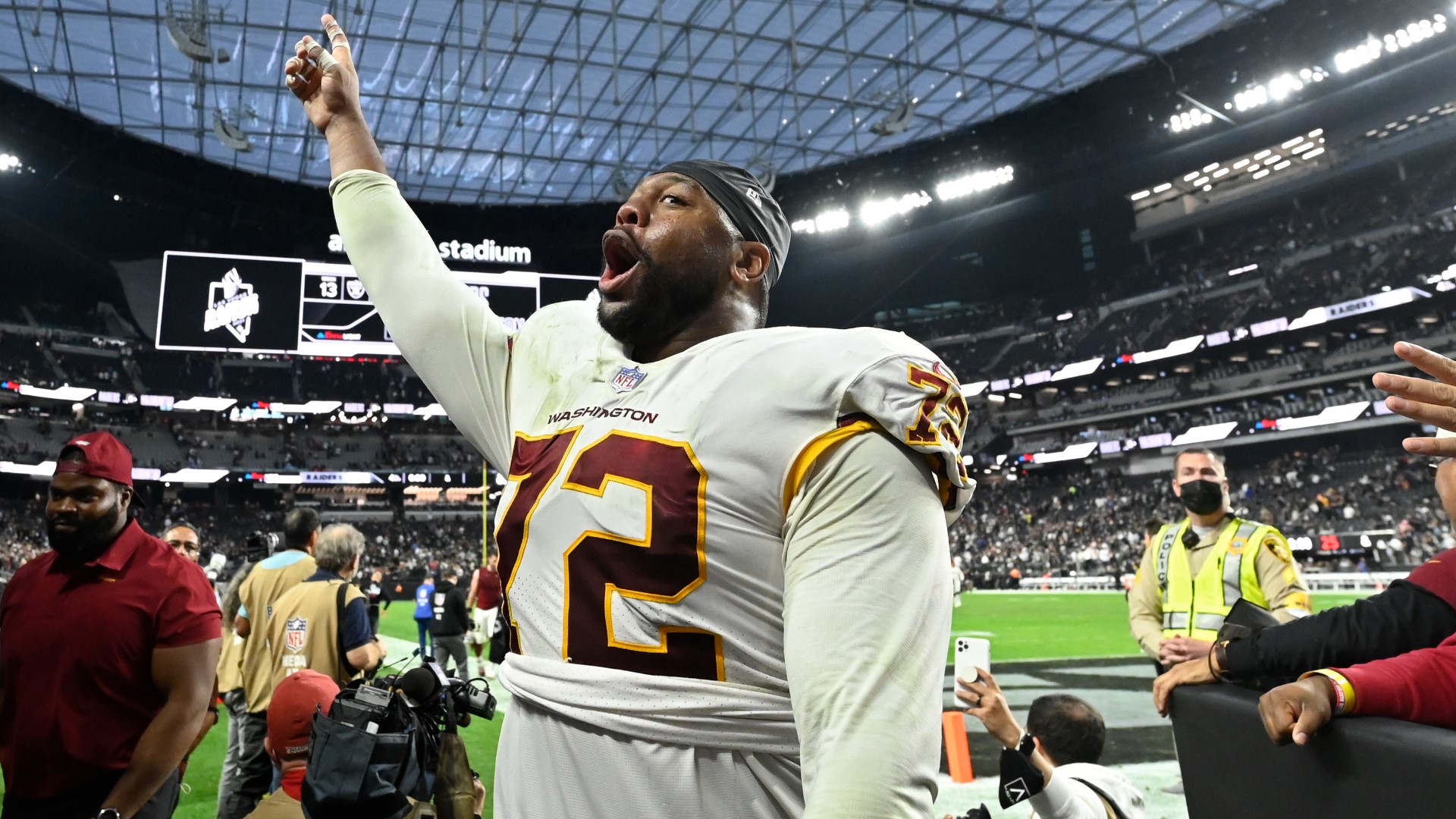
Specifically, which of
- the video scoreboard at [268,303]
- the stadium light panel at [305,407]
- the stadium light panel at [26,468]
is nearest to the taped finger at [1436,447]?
the video scoreboard at [268,303]

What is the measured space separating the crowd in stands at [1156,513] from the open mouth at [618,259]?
93.4 ft

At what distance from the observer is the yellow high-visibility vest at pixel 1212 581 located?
17.3ft

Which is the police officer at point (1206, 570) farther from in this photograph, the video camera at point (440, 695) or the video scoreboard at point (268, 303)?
the video scoreboard at point (268, 303)

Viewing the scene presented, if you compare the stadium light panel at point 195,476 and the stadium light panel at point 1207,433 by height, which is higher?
the stadium light panel at point 195,476

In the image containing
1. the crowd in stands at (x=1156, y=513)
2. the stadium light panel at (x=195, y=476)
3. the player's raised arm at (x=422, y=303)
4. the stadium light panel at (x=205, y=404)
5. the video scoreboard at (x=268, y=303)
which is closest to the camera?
the player's raised arm at (x=422, y=303)

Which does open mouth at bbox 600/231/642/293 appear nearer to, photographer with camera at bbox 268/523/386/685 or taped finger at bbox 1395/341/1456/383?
taped finger at bbox 1395/341/1456/383

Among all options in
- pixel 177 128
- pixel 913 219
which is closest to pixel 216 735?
pixel 177 128

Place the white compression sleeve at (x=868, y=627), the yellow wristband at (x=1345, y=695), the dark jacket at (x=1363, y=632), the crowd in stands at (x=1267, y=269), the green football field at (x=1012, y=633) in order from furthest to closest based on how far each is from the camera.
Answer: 1. the crowd in stands at (x=1267, y=269)
2. the green football field at (x=1012, y=633)
3. the dark jacket at (x=1363, y=632)
4. the yellow wristband at (x=1345, y=695)
5. the white compression sleeve at (x=868, y=627)

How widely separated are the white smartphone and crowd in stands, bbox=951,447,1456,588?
2637 centimetres

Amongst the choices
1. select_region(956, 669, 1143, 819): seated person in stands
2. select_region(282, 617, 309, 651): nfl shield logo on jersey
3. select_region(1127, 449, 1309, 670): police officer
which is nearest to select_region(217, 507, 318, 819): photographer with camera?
select_region(282, 617, 309, 651): nfl shield logo on jersey

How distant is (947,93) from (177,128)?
2537cm

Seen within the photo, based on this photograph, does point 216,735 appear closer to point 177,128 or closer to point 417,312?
point 417,312

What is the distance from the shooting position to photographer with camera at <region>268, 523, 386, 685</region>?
4.88 metres

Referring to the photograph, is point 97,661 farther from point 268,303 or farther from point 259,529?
point 259,529
